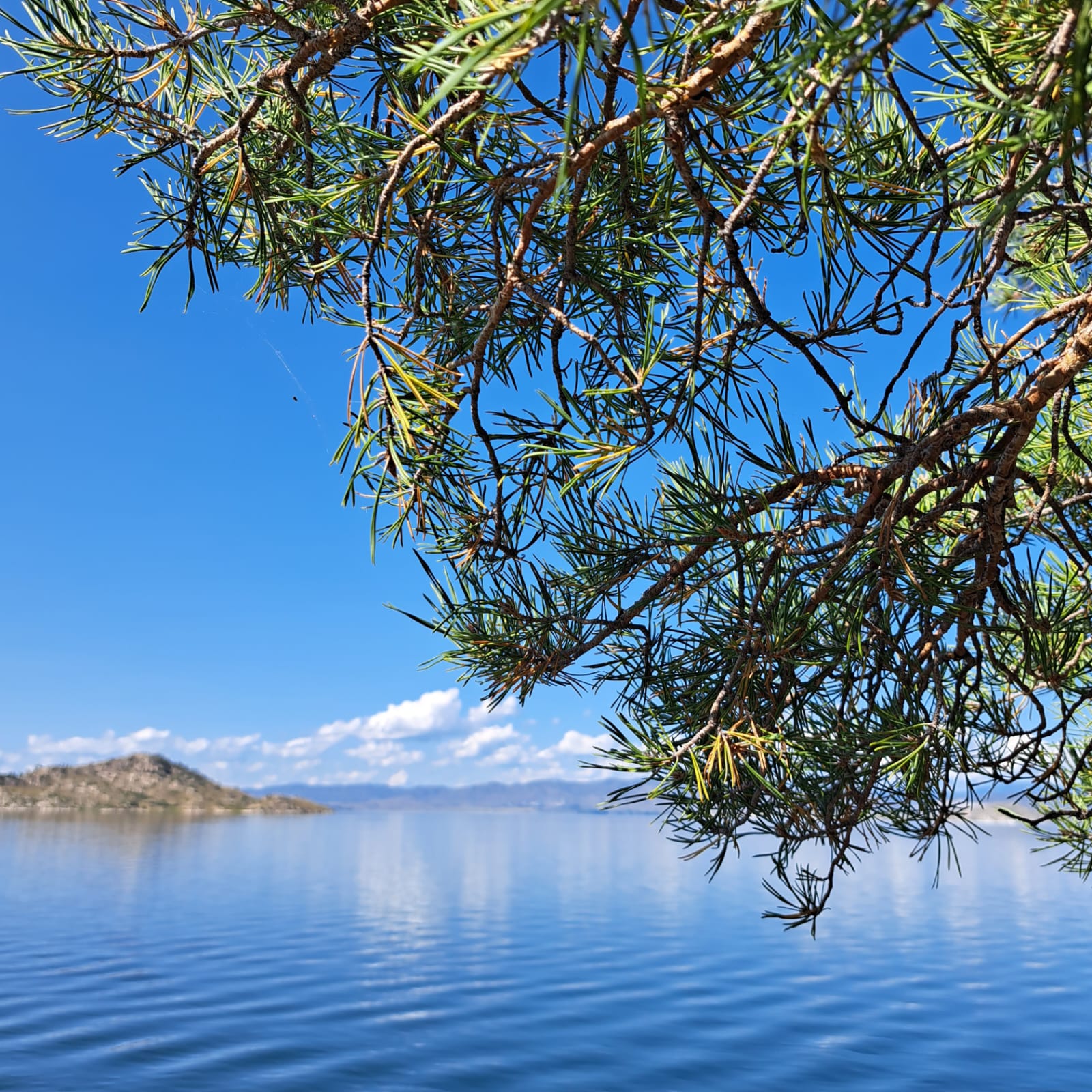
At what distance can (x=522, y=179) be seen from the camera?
3.90ft

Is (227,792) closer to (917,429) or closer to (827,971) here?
(827,971)

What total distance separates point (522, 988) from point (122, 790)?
51352 mm

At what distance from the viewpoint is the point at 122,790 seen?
168ft

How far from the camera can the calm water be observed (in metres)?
4.76

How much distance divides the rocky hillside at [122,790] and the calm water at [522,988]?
38732mm

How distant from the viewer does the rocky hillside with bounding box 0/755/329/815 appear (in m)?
48.2

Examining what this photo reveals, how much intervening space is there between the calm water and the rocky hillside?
38.7 meters

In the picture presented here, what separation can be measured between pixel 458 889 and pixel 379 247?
1501cm

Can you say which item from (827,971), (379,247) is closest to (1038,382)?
(379,247)

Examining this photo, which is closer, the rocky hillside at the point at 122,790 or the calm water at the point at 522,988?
the calm water at the point at 522,988

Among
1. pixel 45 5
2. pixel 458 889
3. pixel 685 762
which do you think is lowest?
pixel 458 889

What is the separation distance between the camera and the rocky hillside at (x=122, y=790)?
48.2m

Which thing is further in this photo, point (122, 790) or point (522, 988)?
point (122, 790)

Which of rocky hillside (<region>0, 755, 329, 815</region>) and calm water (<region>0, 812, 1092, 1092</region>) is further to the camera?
rocky hillside (<region>0, 755, 329, 815</region>)
